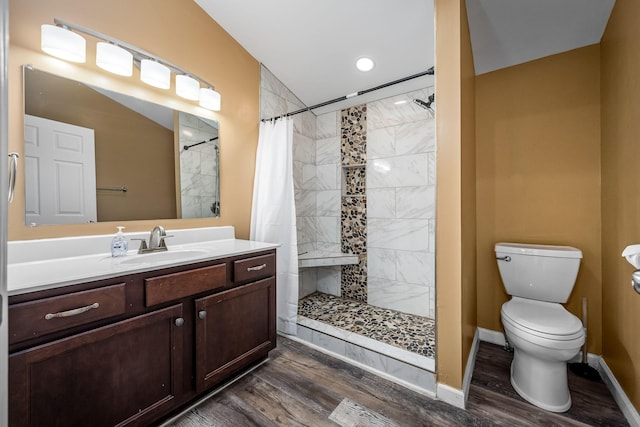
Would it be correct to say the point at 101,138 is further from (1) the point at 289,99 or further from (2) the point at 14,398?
(1) the point at 289,99

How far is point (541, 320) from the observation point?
155 centimetres

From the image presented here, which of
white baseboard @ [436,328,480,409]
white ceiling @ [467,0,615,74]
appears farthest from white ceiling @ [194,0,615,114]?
white baseboard @ [436,328,480,409]

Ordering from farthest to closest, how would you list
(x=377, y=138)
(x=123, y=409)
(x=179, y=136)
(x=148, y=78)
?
(x=377, y=138) → (x=179, y=136) → (x=148, y=78) → (x=123, y=409)

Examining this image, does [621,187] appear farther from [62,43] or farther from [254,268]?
[62,43]

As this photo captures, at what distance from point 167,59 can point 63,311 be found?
65.3 inches

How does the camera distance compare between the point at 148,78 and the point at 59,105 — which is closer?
the point at 59,105

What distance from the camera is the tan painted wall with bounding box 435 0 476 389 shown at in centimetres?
145

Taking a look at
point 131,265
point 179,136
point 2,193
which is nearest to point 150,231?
point 131,265

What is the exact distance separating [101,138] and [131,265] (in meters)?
0.86

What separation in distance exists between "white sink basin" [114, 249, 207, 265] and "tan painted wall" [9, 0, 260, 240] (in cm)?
24

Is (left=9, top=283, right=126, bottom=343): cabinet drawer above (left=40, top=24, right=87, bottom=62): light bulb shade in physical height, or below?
below

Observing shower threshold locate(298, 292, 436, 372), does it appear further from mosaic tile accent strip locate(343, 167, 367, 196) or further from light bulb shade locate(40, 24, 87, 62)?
light bulb shade locate(40, 24, 87, 62)

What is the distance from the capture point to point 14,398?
88cm

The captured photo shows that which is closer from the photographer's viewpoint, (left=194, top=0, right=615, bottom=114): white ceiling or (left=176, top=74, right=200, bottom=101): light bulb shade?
(left=194, top=0, right=615, bottom=114): white ceiling
